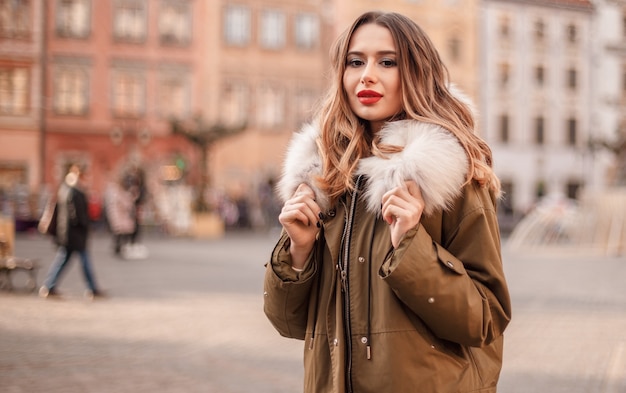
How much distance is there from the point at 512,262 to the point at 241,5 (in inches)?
1053

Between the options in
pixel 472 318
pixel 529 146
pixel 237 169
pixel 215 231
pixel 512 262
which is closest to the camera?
pixel 472 318

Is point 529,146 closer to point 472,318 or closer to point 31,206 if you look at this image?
point 31,206

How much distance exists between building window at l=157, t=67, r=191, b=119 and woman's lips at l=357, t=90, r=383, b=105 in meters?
37.3

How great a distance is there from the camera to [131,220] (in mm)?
17969

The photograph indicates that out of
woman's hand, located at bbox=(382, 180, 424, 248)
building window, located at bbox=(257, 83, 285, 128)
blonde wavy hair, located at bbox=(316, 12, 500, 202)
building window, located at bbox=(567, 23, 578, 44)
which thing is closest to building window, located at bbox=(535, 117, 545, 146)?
building window, located at bbox=(567, 23, 578, 44)

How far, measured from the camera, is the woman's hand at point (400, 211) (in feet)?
6.38

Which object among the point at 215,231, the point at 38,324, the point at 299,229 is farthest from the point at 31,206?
the point at 299,229

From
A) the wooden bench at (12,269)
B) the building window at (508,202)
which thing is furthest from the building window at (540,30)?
the wooden bench at (12,269)

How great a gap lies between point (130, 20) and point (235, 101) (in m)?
6.08

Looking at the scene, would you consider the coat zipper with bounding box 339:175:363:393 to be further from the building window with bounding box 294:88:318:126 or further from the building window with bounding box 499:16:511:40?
the building window with bounding box 499:16:511:40


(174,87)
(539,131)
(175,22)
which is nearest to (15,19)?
(175,22)

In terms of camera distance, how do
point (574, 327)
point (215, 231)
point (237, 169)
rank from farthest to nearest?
point (237, 169), point (215, 231), point (574, 327)

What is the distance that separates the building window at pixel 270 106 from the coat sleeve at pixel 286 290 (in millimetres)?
38541

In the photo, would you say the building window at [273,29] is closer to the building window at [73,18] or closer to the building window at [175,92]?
the building window at [175,92]
